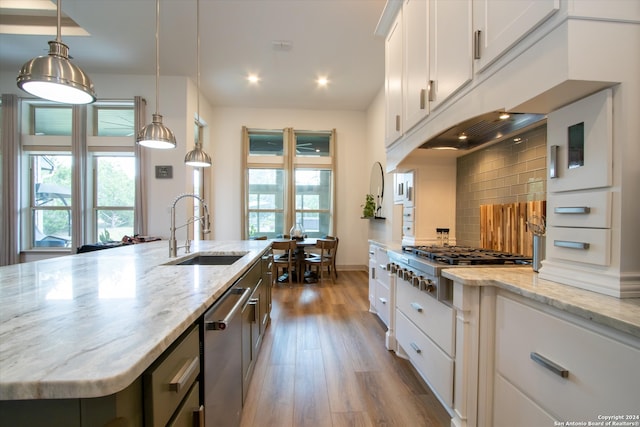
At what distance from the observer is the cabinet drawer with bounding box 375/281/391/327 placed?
2.43m

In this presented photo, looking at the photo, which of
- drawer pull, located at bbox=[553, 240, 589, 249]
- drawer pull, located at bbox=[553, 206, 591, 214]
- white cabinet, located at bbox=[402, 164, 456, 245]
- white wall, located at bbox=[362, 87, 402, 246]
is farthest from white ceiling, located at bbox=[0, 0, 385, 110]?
drawer pull, located at bbox=[553, 240, 589, 249]

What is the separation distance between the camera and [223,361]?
1.12m

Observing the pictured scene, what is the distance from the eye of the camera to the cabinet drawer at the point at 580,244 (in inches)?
37.8

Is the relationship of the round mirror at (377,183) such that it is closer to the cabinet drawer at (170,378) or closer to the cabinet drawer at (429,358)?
the cabinet drawer at (429,358)

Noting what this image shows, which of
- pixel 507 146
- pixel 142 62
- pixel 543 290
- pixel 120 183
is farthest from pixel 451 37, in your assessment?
pixel 120 183

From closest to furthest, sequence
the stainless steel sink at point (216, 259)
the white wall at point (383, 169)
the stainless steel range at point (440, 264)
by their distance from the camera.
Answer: the stainless steel range at point (440, 264)
the stainless steel sink at point (216, 259)
the white wall at point (383, 169)

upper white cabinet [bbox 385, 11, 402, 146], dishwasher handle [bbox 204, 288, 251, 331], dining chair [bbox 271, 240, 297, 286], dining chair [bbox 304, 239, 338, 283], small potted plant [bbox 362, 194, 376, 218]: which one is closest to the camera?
dishwasher handle [bbox 204, 288, 251, 331]

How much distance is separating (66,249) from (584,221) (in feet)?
21.3

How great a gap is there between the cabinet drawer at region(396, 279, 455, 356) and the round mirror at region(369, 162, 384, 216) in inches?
113

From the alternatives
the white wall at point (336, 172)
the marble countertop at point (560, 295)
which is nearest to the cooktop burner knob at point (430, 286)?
the marble countertop at point (560, 295)

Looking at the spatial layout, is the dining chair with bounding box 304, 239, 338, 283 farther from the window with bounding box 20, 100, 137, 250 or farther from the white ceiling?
the window with bounding box 20, 100, 137, 250

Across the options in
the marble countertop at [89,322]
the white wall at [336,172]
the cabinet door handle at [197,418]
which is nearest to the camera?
the marble countertop at [89,322]

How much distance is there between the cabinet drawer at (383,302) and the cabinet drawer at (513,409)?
1.17 metres

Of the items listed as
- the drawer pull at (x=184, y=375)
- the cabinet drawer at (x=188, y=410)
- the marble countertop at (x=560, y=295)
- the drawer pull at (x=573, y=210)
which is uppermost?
the drawer pull at (x=573, y=210)
